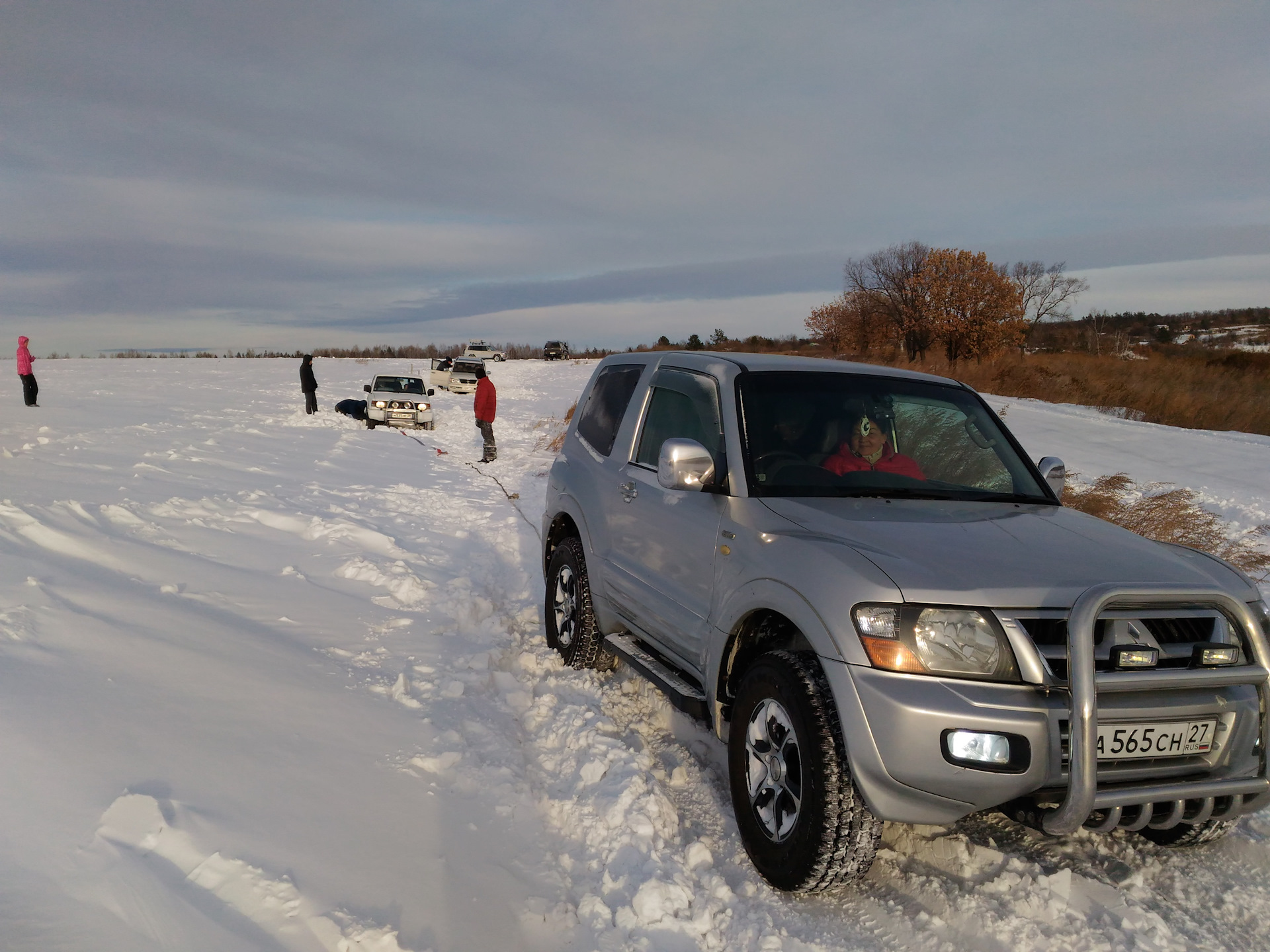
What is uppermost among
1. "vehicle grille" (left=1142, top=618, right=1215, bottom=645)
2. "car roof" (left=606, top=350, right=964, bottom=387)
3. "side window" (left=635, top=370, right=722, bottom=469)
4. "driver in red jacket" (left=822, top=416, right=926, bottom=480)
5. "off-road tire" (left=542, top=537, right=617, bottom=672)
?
"car roof" (left=606, top=350, right=964, bottom=387)

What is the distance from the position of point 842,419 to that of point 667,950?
8.03 ft

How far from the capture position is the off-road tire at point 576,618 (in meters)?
5.14

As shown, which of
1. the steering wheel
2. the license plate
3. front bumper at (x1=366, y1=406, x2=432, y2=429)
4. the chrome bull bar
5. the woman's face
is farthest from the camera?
front bumper at (x1=366, y1=406, x2=432, y2=429)

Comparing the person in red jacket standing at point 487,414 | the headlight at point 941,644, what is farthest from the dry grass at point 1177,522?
the person in red jacket standing at point 487,414

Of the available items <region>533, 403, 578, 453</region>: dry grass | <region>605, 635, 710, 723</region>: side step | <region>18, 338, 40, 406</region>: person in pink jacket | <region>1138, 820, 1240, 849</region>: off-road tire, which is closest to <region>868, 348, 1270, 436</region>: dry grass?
<region>533, 403, 578, 453</region>: dry grass

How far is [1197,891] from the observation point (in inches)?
124

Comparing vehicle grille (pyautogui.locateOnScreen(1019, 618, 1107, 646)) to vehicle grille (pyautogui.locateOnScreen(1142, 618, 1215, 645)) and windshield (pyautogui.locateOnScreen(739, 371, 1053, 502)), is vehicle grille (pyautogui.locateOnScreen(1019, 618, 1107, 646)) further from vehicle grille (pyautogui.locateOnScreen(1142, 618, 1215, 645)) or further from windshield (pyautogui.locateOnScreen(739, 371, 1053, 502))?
windshield (pyautogui.locateOnScreen(739, 371, 1053, 502))

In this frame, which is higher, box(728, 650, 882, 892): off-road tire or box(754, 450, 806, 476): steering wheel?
box(754, 450, 806, 476): steering wheel

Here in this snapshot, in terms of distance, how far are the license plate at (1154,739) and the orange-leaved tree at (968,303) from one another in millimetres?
33500

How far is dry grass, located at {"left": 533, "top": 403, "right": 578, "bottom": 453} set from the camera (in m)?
18.6

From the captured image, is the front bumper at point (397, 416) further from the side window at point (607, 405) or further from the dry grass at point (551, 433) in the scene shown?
the side window at point (607, 405)

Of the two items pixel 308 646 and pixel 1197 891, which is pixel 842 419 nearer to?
pixel 1197 891

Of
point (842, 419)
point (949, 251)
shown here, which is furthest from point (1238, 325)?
point (842, 419)

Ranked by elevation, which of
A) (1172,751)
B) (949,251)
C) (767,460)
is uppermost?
(949,251)
